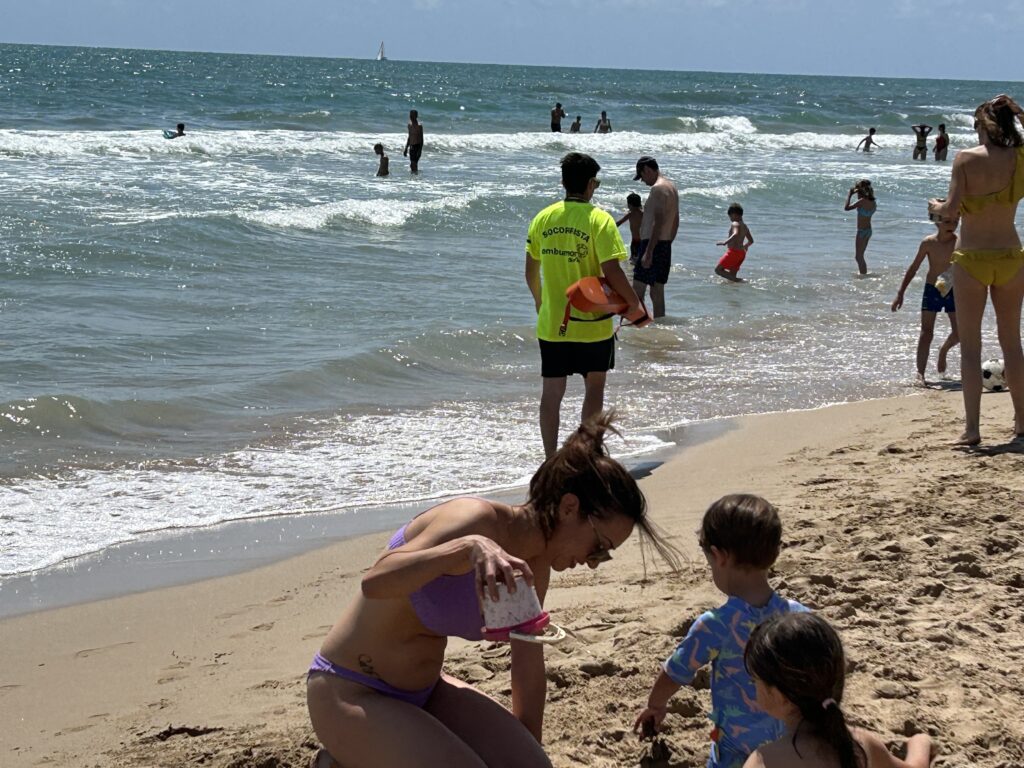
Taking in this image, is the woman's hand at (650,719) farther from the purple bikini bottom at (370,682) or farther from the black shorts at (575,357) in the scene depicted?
the black shorts at (575,357)

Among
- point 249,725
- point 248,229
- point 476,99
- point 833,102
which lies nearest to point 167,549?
point 249,725

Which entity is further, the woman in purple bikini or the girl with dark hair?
the woman in purple bikini

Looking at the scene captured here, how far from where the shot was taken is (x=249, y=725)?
3984 millimetres

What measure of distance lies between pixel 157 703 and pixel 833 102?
7006 cm

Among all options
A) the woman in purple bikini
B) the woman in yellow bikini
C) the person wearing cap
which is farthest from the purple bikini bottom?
the person wearing cap

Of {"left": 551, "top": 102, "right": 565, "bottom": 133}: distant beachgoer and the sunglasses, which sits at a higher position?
A: {"left": 551, "top": 102, "right": 565, "bottom": 133}: distant beachgoer

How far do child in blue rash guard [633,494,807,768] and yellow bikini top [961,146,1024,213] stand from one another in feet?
12.4

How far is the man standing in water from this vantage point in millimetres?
6656

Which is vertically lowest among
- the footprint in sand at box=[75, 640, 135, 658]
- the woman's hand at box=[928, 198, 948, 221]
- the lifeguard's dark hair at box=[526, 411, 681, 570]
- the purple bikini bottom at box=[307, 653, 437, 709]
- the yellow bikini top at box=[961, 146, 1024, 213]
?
the footprint in sand at box=[75, 640, 135, 658]

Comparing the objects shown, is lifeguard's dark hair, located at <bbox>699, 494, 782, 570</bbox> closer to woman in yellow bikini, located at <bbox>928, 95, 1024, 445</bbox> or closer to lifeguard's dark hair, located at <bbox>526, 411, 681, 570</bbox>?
lifeguard's dark hair, located at <bbox>526, 411, 681, 570</bbox>

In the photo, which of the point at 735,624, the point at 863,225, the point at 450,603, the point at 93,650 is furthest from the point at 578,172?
the point at 863,225

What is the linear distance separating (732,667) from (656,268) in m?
9.45

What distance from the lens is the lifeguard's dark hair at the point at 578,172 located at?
260 inches

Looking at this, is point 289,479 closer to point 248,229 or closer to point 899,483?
point 899,483
